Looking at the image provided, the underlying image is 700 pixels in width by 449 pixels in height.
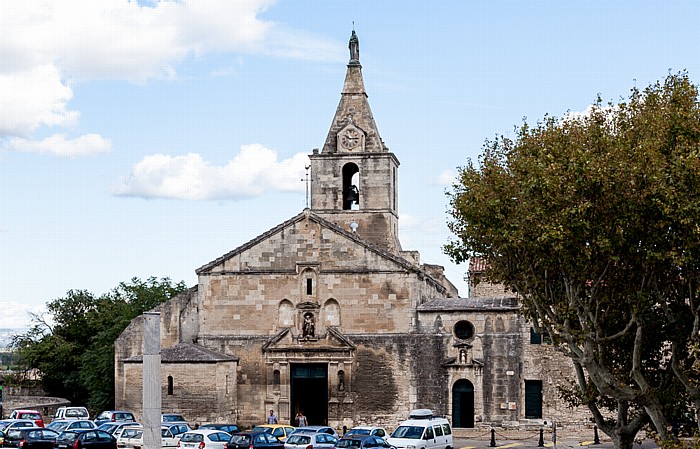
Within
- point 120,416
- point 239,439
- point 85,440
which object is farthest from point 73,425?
point 239,439

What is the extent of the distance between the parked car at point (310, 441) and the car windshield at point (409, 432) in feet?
8.41

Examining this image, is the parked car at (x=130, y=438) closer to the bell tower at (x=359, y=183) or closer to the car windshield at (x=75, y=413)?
the car windshield at (x=75, y=413)

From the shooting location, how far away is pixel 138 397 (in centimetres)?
5675

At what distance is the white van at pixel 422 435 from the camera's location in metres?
44.5

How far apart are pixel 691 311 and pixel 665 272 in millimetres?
1779

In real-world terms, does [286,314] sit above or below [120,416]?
above

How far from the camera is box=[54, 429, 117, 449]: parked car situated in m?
43.7

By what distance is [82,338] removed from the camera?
249 feet

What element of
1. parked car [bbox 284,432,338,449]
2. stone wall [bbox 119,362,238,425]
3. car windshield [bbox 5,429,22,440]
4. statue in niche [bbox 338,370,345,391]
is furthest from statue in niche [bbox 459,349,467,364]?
car windshield [bbox 5,429,22,440]

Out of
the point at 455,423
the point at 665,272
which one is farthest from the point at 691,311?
the point at 455,423

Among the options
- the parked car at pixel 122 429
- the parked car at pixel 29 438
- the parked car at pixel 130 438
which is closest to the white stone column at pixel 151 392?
the parked car at pixel 29 438

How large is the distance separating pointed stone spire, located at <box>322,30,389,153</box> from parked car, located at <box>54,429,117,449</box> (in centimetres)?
2501

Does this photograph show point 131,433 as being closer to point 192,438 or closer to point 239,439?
point 192,438

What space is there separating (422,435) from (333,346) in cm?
1399
